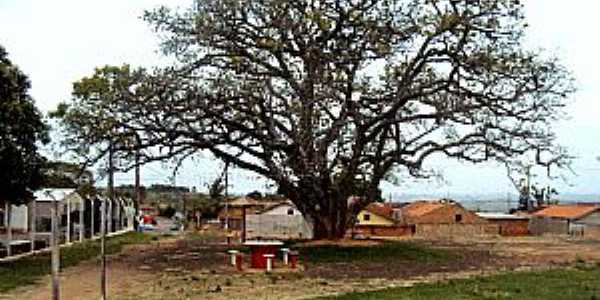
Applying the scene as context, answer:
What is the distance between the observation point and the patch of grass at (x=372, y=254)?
26.8 meters

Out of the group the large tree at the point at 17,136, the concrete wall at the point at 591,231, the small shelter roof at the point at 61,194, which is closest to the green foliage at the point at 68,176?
the small shelter roof at the point at 61,194

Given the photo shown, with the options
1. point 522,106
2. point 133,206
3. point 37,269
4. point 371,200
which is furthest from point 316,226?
point 133,206

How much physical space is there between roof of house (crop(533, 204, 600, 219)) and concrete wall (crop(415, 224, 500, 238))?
4.88 meters

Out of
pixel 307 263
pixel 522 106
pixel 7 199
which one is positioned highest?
pixel 522 106

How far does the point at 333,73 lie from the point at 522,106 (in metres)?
6.38

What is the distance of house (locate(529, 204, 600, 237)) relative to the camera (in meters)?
51.5

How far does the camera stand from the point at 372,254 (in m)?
28.6

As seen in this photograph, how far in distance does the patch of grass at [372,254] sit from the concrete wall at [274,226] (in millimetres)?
16422

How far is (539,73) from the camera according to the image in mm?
28469

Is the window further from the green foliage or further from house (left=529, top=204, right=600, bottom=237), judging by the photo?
the green foliage

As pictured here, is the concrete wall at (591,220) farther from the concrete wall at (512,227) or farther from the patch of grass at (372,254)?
the patch of grass at (372,254)

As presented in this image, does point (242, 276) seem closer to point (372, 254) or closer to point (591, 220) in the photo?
point (372, 254)

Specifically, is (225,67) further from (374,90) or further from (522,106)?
(522,106)

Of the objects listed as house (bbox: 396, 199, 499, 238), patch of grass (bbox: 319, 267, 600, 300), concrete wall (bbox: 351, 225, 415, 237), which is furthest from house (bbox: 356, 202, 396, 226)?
patch of grass (bbox: 319, 267, 600, 300)
